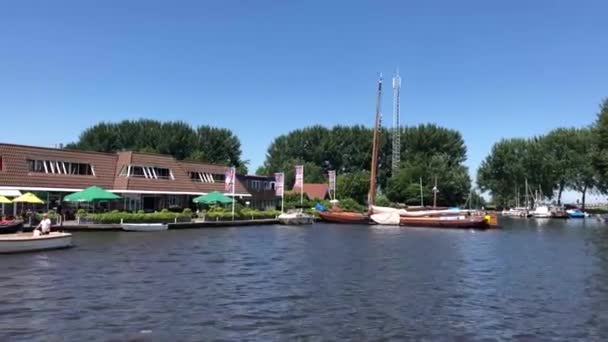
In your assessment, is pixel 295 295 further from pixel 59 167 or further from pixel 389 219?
pixel 389 219

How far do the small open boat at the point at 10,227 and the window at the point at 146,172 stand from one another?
24.9 meters

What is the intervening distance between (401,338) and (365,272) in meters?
13.7

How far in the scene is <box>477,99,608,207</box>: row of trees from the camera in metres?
130

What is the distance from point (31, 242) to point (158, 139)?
285ft

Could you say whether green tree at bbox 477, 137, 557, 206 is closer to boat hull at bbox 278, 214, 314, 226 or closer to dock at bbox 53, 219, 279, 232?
boat hull at bbox 278, 214, 314, 226

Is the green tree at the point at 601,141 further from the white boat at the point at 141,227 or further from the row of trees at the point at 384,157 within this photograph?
the white boat at the point at 141,227

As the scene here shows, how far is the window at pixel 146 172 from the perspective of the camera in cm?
6931

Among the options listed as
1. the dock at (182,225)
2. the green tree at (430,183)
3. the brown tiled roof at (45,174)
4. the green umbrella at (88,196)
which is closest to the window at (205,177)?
the dock at (182,225)

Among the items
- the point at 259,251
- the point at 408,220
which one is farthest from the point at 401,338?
the point at 408,220

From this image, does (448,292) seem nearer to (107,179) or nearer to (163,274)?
(163,274)

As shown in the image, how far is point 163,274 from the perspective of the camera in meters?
28.3

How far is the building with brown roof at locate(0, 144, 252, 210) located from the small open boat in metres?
12.6

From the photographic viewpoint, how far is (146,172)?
71750 millimetres

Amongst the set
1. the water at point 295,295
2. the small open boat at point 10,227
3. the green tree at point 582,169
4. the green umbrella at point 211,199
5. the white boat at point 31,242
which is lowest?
the water at point 295,295
